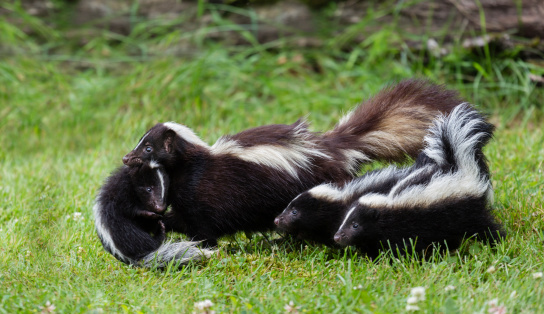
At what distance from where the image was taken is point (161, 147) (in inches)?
174

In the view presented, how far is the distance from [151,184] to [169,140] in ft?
1.07

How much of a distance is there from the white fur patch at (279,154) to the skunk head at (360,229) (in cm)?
56

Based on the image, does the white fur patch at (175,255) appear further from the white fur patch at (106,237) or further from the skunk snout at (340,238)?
the skunk snout at (340,238)

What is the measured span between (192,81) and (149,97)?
1.81 ft

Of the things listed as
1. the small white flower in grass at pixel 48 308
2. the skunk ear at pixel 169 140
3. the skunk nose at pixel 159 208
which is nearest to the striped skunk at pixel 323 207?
the skunk nose at pixel 159 208

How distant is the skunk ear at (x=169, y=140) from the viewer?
4438mm

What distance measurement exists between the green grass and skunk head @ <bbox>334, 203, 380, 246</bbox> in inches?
5.6

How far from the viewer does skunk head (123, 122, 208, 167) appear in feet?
14.4

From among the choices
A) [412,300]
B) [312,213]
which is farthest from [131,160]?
[412,300]

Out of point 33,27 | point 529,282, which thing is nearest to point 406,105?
point 529,282

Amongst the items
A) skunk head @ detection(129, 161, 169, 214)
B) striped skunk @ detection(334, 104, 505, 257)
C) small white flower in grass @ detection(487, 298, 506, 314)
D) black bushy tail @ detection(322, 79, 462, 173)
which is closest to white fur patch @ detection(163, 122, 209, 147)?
skunk head @ detection(129, 161, 169, 214)

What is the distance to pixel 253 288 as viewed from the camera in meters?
3.64

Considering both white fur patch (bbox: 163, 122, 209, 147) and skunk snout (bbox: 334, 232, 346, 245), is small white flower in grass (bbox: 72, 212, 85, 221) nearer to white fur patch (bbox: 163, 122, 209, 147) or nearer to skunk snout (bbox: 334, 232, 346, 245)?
white fur patch (bbox: 163, 122, 209, 147)

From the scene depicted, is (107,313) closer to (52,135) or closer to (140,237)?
(140,237)
